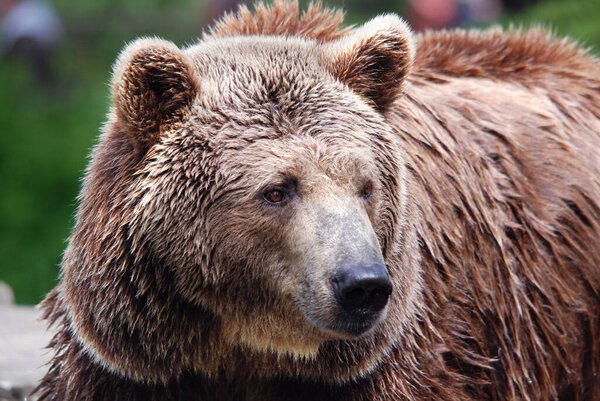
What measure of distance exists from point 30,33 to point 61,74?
1.86 m

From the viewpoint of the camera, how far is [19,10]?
14.8 meters

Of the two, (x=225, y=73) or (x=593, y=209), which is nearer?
(x=225, y=73)

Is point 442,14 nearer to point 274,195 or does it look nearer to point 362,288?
point 274,195

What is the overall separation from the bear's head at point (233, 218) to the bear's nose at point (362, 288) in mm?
23

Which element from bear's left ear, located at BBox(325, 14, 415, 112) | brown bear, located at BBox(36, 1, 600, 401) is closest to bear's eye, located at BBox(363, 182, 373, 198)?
brown bear, located at BBox(36, 1, 600, 401)

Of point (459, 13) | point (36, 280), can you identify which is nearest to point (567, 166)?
point (459, 13)

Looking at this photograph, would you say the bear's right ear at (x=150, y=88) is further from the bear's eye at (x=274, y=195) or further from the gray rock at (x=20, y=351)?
the gray rock at (x=20, y=351)

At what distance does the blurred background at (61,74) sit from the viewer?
12.5 meters

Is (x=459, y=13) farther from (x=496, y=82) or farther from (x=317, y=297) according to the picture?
(x=317, y=297)

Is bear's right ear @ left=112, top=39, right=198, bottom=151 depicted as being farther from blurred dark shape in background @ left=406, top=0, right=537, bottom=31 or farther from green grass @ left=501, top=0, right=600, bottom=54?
blurred dark shape in background @ left=406, top=0, right=537, bottom=31

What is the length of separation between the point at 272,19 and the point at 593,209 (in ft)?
6.39

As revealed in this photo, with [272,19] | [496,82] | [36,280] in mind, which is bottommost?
[36,280]

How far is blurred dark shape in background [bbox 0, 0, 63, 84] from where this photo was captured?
49.0 feet

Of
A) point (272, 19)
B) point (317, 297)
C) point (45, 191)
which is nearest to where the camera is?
point (317, 297)
